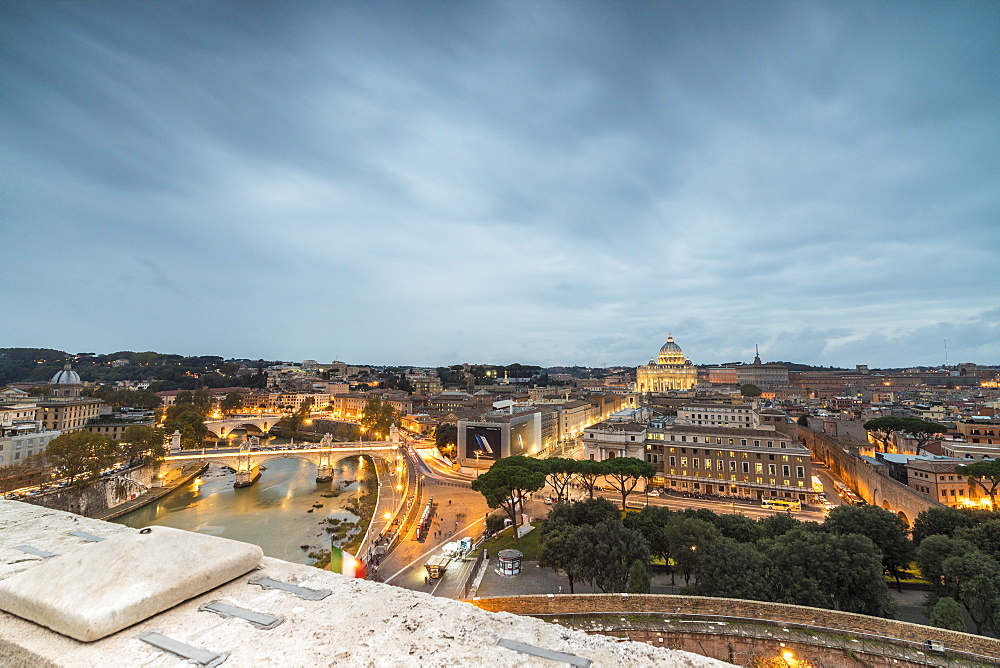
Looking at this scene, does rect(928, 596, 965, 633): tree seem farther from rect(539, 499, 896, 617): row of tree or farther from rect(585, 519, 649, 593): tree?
rect(585, 519, 649, 593): tree

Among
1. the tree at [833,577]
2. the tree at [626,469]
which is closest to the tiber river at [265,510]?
the tree at [626,469]

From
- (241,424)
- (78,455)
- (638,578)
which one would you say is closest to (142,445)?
(78,455)

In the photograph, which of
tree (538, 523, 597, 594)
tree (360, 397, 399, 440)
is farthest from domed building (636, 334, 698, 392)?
tree (538, 523, 597, 594)

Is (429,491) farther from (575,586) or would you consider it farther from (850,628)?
(850,628)

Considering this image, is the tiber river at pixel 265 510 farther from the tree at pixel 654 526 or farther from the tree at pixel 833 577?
the tree at pixel 833 577

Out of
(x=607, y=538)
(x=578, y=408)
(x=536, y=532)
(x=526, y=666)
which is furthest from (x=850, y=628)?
(x=578, y=408)

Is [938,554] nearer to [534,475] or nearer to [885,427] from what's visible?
[534,475]
